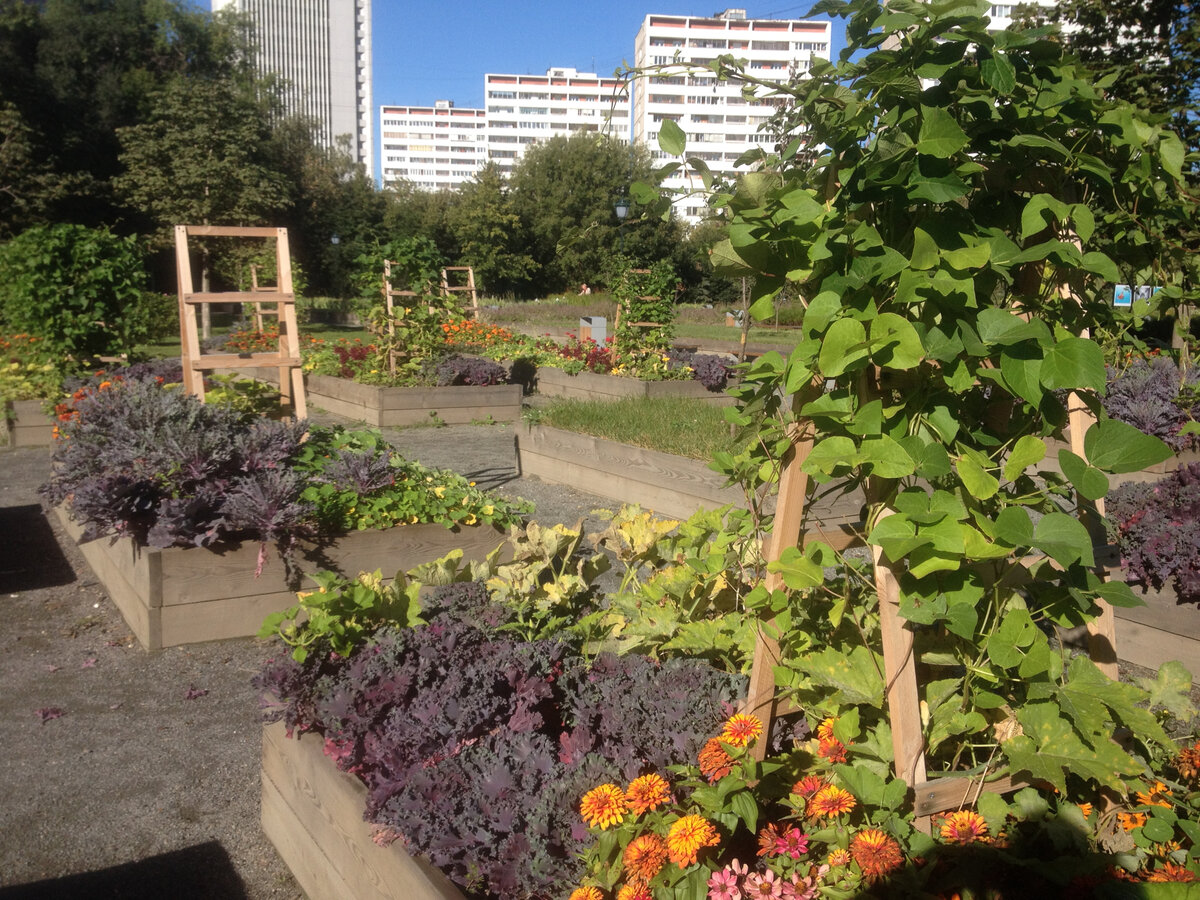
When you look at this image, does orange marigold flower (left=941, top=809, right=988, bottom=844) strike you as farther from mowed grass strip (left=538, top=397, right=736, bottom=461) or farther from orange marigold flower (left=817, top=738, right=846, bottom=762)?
mowed grass strip (left=538, top=397, right=736, bottom=461)

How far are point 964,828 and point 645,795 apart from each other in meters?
0.64

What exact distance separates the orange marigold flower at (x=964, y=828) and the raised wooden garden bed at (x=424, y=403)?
9.70 meters

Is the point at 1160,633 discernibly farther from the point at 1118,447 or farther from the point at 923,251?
the point at 923,251

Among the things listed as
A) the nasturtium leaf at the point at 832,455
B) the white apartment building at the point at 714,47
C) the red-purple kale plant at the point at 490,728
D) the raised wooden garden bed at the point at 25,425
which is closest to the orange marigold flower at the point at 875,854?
the red-purple kale plant at the point at 490,728

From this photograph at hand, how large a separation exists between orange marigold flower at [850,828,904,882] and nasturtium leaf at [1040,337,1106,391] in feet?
2.91

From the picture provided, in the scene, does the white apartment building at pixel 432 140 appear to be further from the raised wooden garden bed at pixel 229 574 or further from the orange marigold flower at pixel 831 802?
the orange marigold flower at pixel 831 802

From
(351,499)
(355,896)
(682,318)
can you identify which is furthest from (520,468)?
(682,318)

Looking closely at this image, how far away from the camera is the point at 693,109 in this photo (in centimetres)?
14000

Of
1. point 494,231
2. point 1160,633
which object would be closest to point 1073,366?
point 1160,633

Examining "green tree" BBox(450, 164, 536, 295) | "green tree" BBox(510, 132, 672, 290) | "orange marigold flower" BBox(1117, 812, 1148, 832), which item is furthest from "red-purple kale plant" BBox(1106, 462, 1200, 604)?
"green tree" BBox(510, 132, 672, 290)

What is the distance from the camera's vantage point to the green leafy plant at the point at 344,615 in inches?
105

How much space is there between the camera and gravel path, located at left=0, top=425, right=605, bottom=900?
2.69m

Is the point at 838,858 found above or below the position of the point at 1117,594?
below

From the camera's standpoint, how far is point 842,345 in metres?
1.57
